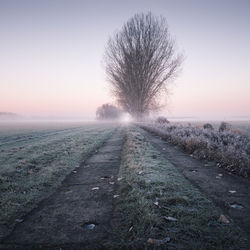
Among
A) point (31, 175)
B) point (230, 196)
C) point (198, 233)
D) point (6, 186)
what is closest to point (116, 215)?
point (198, 233)

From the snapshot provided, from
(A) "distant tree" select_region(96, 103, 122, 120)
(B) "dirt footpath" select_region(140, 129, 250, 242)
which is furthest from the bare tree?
(A) "distant tree" select_region(96, 103, 122, 120)

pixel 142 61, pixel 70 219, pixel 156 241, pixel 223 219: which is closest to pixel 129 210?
pixel 156 241

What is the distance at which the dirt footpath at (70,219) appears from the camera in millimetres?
2119

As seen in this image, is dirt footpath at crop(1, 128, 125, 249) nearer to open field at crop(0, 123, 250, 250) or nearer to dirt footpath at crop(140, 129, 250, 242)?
open field at crop(0, 123, 250, 250)

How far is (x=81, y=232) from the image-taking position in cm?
227

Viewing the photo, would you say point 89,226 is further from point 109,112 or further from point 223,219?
point 109,112

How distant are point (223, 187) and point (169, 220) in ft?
6.35

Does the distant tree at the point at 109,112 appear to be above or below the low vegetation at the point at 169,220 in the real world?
above

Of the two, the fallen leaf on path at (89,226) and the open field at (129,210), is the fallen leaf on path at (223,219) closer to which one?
the open field at (129,210)

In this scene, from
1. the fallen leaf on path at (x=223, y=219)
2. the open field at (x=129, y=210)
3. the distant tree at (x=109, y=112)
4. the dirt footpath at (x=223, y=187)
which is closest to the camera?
the open field at (x=129, y=210)

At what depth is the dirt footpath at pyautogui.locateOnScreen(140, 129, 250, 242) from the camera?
99.4 inches

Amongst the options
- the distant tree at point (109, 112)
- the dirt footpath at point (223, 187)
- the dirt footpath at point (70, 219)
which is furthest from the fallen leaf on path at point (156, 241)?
the distant tree at point (109, 112)

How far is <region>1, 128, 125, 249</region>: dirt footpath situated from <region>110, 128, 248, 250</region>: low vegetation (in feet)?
0.80

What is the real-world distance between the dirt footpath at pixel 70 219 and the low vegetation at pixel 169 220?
0.25m
